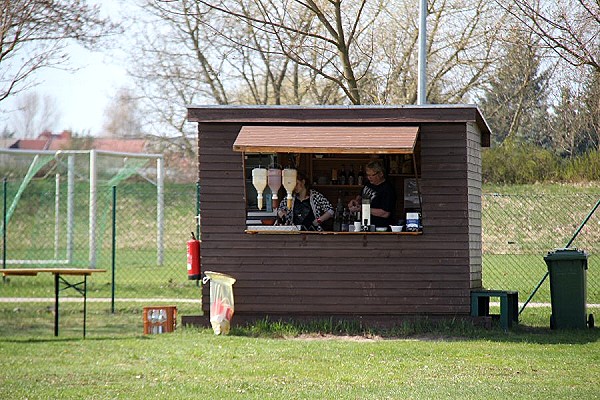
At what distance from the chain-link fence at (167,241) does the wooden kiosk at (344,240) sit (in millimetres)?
2897

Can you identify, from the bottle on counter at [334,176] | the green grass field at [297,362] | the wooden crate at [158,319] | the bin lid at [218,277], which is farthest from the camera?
the bottle on counter at [334,176]

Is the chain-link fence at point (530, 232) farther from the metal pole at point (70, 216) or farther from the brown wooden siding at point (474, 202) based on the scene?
the metal pole at point (70, 216)

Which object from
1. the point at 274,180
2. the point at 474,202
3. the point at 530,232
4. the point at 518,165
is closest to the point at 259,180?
the point at 274,180

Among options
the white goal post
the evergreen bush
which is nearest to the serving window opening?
the white goal post

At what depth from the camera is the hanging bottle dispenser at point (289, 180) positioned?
12844mm

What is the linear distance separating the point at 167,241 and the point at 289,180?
15.8m

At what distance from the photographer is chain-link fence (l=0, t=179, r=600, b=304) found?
60.2 ft

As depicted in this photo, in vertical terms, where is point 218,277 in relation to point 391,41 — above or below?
below

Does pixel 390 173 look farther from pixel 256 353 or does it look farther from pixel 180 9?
pixel 180 9

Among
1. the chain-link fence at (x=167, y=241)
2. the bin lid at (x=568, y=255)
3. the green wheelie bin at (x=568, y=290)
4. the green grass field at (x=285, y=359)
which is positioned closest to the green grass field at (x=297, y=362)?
the green grass field at (x=285, y=359)

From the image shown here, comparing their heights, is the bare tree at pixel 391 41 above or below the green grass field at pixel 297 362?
above

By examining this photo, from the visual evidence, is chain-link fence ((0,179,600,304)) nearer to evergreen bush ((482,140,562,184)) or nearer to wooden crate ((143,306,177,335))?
evergreen bush ((482,140,562,184))

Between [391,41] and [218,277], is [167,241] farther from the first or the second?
[218,277]

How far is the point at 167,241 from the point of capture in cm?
2819
